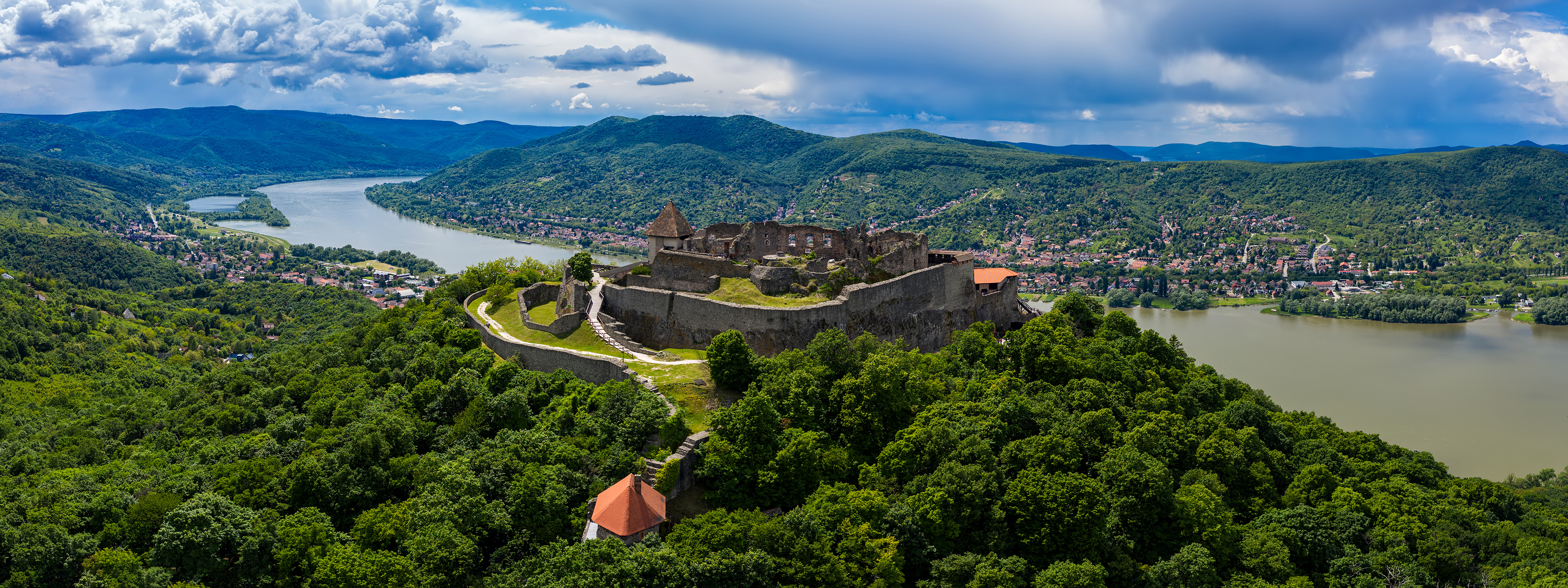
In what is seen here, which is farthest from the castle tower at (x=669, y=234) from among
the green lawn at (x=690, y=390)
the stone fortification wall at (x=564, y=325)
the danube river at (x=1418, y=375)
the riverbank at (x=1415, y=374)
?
the riverbank at (x=1415, y=374)

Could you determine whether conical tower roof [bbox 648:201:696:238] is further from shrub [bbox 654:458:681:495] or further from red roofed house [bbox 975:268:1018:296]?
shrub [bbox 654:458:681:495]

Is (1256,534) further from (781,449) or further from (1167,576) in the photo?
(781,449)

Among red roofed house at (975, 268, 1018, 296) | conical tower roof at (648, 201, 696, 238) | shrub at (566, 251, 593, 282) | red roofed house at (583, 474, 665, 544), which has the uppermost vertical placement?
conical tower roof at (648, 201, 696, 238)

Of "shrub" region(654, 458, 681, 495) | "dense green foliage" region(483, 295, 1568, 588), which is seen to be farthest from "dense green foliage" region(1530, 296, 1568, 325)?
"shrub" region(654, 458, 681, 495)

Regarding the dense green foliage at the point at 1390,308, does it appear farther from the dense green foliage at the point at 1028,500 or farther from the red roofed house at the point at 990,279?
the red roofed house at the point at 990,279

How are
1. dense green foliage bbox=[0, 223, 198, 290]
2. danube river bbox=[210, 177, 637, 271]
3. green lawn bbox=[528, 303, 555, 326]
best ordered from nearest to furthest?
green lawn bbox=[528, 303, 555, 326] < dense green foliage bbox=[0, 223, 198, 290] < danube river bbox=[210, 177, 637, 271]

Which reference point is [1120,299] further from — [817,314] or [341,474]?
[341,474]
